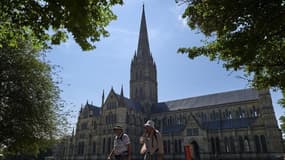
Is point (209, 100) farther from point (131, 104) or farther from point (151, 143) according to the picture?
point (151, 143)

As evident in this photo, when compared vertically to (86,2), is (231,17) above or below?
above

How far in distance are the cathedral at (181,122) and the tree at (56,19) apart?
39267 mm

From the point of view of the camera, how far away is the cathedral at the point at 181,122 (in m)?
40.1

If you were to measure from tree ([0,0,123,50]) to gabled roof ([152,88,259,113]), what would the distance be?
46.2m

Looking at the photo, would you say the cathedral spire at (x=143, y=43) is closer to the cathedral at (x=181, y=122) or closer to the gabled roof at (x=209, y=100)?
the cathedral at (x=181, y=122)

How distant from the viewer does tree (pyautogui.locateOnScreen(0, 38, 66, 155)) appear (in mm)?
14664

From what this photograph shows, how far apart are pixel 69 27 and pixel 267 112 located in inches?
1703

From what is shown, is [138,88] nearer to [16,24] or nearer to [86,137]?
[86,137]

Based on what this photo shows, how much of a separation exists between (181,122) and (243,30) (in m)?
46.8

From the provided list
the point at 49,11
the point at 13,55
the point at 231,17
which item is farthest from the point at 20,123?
the point at 231,17

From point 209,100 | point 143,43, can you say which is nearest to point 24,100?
point 209,100

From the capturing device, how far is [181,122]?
5325 cm

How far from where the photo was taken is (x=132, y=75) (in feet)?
215

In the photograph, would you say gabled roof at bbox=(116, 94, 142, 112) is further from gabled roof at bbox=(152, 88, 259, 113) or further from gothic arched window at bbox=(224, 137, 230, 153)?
gothic arched window at bbox=(224, 137, 230, 153)
